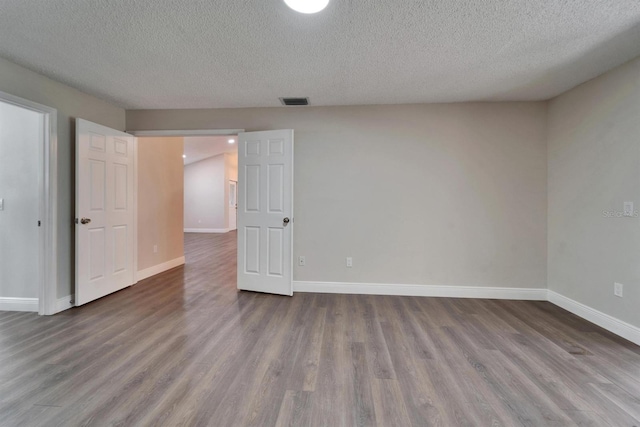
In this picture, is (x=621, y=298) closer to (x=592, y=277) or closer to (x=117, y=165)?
(x=592, y=277)

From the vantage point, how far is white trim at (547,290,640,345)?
95.3 inches

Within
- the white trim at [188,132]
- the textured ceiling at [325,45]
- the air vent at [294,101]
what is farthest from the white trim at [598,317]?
the white trim at [188,132]

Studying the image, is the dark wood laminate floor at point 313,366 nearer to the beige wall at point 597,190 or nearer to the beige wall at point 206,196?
the beige wall at point 597,190

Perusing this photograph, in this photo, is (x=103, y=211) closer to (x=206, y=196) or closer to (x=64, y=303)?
(x=64, y=303)

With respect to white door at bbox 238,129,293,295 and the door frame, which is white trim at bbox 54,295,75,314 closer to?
the door frame

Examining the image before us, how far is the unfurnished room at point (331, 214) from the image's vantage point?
1.80 meters

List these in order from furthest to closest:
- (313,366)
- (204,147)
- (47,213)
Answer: (204,147) → (47,213) → (313,366)

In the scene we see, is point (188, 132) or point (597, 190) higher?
point (188, 132)

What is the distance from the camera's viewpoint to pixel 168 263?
4906mm

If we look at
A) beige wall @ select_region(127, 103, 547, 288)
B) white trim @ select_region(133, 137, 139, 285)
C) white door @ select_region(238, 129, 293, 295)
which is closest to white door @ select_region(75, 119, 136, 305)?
white trim @ select_region(133, 137, 139, 285)

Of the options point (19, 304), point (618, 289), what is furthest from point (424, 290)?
point (19, 304)

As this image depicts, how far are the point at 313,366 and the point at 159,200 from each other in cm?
397

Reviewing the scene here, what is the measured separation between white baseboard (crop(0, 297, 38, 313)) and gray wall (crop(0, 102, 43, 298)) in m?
0.04

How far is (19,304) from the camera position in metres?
3.01
